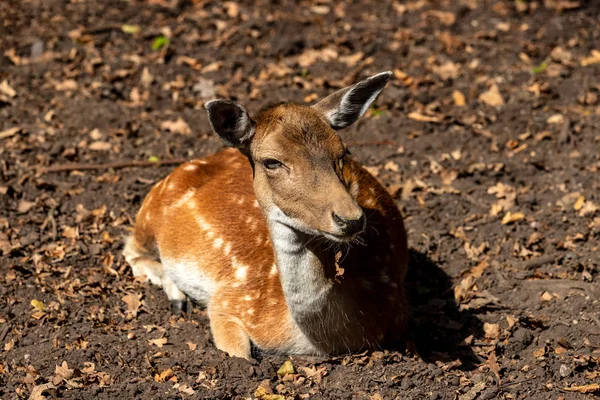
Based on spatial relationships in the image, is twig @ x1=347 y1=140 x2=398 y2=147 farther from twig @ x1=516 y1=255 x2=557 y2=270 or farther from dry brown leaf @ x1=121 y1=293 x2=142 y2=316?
dry brown leaf @ x1=121 y1=293 x2=142 y2=316

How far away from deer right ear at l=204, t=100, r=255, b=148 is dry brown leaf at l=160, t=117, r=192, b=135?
138 inches

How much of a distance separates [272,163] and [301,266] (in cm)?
64

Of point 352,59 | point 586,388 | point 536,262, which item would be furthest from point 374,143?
point 586,388

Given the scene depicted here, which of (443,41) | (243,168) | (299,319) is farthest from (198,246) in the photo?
(443,41)

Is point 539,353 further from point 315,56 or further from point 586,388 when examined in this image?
point 315,56

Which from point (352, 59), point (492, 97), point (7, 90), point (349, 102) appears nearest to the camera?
point (349, 102)

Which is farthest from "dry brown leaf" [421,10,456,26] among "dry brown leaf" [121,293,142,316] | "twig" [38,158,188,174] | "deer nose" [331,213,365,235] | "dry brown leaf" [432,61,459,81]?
"deer nose" [331,213,365,235]

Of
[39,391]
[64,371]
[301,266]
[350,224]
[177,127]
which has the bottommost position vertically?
[177,127]

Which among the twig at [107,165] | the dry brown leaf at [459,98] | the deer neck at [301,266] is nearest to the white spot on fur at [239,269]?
the deer neck at [301,266]

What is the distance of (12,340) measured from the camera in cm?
589

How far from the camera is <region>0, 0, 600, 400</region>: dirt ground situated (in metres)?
5.63

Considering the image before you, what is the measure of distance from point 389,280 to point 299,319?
0.79 meters

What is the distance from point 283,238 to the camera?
514cm

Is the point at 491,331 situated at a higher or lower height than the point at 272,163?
lower
